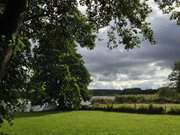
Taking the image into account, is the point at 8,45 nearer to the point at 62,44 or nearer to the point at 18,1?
the point at 18,1

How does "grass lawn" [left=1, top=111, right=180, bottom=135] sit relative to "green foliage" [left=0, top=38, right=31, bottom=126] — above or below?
below

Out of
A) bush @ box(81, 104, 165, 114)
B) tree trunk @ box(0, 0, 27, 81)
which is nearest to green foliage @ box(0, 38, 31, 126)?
tree trunk @ box(0, 0, 27, 81)

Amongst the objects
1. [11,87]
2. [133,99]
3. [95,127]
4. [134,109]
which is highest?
[11,87]

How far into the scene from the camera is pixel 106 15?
51.6ft

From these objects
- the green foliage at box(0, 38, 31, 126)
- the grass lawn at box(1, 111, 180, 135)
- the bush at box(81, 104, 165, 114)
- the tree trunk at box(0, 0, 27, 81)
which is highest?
the tree trunk at box(0, 0, 27, 81)

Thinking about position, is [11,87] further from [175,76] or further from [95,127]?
[175,76]

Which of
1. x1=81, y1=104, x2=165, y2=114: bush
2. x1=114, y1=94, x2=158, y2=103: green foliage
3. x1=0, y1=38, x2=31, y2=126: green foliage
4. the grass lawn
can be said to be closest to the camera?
x1=0, y1=38, x2=31, y2=126: green foliage

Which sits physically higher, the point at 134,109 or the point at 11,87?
the point at 11,87

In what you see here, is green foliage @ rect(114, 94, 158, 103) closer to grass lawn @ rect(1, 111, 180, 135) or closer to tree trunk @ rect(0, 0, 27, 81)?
grass lawn @ rect(1, 111, 180, 135)

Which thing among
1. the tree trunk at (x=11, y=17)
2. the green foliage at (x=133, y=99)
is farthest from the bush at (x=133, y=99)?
the tree trunk at (x=11, y=17)

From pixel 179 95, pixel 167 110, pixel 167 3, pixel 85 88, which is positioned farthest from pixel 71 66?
pixel 167 3

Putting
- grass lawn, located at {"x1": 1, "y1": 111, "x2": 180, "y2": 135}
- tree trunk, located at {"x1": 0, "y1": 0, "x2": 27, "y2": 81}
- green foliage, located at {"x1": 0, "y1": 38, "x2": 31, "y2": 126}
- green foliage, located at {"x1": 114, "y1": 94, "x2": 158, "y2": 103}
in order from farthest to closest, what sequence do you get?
green foliage, located at {"x1": 114, "y1": 94, "x2": 158, "y2": 103}, grass lawn, located at {"x1": 1, "y1": 111, "x2": 180, "y2": 135}, green foliage, located at {"x1": 0, "y1": 38, "x2": 31, "y2": 126}, tree trunk, located at {"x1": 0, "y1": 0, "x2": 27, "y2": 81}

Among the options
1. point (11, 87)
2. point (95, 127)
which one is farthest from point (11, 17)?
point (95, 127)

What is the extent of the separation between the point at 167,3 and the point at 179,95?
13054cm
